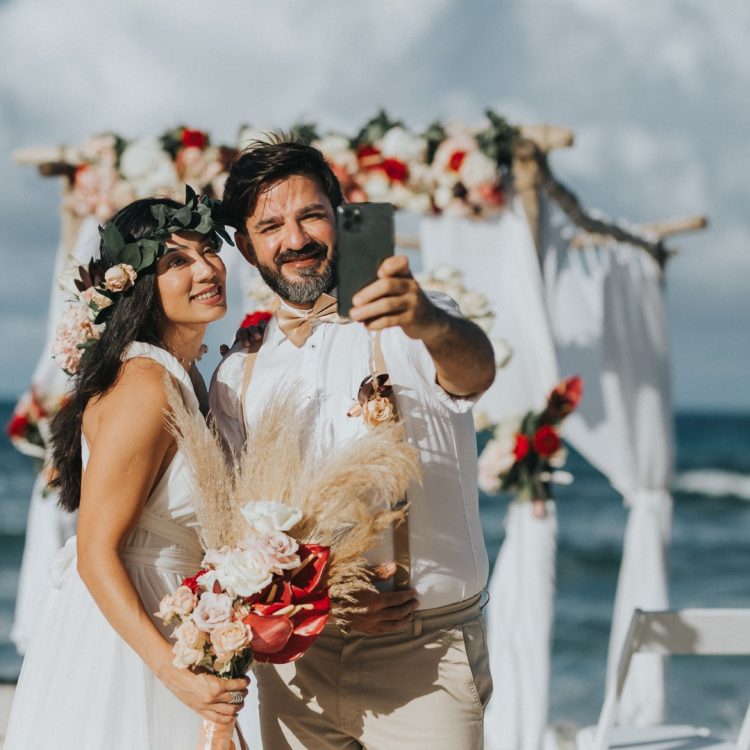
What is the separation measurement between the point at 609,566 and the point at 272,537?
1890cm

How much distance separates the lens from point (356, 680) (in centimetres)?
231

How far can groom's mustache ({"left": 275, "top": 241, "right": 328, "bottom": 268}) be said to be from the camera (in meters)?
2.47

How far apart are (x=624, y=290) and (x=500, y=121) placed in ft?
4.33

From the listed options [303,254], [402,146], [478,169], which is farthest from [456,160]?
[303,254]

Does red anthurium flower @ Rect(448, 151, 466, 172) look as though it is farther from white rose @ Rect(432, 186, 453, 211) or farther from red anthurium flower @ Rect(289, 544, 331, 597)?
red anthurium flower @ Rect(289, 544, 331, 597)

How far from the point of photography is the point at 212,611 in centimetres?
182

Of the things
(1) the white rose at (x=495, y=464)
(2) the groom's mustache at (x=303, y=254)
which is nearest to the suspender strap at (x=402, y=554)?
(2) the groom's mustache at (x=303, y=254)

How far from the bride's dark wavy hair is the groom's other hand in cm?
75

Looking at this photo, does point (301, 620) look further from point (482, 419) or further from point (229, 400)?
point (482, 419)

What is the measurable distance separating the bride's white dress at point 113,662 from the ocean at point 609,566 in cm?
420

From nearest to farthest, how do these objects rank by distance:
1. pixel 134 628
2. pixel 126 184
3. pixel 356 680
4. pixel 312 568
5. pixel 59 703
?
pixel 312 568
pixel 134 628
pixel 59 703
pixel 356 680
pixel 126 184

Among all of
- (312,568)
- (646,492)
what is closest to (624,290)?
(646,492)

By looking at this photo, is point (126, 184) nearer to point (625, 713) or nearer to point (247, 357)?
point (247, 357)

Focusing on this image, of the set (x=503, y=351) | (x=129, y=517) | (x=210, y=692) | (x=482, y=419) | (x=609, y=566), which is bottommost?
(x=210, y=692)
